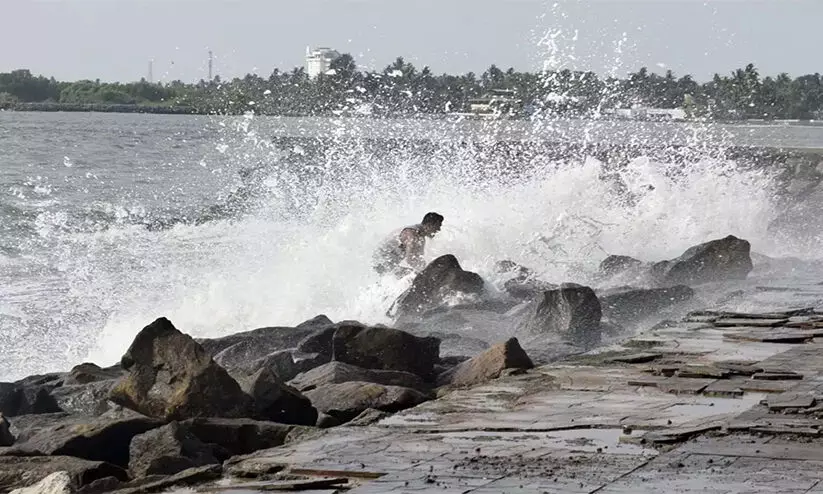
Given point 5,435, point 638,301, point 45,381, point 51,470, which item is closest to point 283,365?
point 45,381

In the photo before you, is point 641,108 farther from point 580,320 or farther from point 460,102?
point 580,320

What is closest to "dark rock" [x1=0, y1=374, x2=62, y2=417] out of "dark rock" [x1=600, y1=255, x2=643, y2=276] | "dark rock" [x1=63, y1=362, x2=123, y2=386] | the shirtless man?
"dark rock" [x1=63, y1=362, x2=123, y2=386]

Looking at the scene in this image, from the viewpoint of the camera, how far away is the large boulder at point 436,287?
17.8 metres

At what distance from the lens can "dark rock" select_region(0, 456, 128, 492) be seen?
8.01 metres

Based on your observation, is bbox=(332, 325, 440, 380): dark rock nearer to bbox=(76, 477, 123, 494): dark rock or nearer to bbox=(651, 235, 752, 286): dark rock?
bbox=(76, 477, 123, 494): dark rock

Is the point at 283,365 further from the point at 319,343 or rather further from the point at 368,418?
the point at 368,418

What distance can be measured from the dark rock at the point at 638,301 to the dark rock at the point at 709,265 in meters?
2.28

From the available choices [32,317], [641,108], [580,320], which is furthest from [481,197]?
[641,108]

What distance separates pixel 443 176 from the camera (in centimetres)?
3584

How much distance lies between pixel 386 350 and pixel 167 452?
351 centimetres

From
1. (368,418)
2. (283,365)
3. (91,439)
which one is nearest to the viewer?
(91,439)

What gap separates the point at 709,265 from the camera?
20.0m

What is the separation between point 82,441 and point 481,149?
4506 cm

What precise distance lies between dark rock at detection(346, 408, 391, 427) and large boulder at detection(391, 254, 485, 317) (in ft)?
27.7
